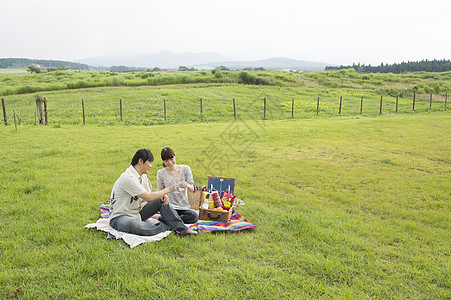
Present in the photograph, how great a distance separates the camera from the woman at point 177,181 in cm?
489

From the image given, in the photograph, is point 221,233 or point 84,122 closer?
point 221,233

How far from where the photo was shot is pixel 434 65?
98.4 m

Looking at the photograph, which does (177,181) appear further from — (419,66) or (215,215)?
(419,66)

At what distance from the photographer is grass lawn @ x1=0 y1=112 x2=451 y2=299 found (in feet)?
10.8

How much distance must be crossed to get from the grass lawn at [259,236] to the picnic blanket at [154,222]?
0.10 meters

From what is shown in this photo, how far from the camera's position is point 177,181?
16.7 feet

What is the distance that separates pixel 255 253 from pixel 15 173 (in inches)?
243

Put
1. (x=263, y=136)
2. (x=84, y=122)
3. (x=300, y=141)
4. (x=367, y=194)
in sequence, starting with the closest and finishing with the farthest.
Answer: (x=367, y=194), (x=300, y=141), (x=263, y=136), (x=84, y=122)

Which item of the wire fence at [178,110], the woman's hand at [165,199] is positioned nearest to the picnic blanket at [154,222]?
the woman's hand at [165,199]

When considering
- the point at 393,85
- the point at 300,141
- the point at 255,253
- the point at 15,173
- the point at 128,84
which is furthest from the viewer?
the point at 393,85

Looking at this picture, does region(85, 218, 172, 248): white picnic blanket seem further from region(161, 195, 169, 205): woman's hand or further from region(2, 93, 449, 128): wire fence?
region(2, 93, 449, 128): wire fence

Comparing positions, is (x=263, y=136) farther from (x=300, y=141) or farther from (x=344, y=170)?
(x=344, y=170)

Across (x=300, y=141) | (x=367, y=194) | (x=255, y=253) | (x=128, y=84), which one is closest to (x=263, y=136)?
(x=300, y=141)

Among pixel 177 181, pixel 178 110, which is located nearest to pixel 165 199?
pixel 177 181
